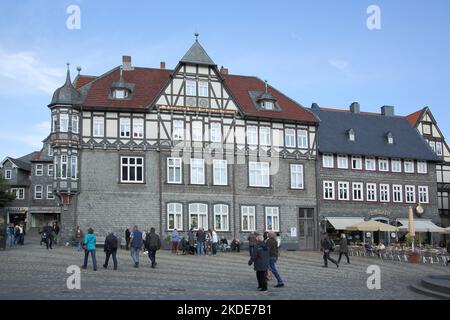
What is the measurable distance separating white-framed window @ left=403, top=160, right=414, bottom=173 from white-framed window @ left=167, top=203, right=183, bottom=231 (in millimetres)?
19396

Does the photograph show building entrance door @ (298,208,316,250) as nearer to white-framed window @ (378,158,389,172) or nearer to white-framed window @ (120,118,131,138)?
white-framed window @ (378,158,389,172)

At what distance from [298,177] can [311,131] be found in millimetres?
3593

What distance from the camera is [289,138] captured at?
4225cm

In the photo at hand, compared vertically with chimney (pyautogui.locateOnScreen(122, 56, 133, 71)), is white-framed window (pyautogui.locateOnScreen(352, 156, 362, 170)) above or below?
below

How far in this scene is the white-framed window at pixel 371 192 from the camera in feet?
150

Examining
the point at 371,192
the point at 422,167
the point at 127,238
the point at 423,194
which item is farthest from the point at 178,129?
the point at 423,194

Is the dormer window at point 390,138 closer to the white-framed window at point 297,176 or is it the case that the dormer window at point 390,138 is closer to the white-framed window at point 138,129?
the white-framed window at point 297,176

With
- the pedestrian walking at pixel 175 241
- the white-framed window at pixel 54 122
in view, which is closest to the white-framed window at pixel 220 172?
the pedestrian walking at pixel 175 241

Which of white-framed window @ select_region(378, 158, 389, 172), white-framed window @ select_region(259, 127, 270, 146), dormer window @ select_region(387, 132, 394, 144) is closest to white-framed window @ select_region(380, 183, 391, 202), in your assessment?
white-framed window @ select_region(378, 158, 389, 172)

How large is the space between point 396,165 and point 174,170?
61.4 ft

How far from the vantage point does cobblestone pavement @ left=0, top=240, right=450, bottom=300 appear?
15.7 meters

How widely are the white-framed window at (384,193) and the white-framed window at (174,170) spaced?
54.5ft

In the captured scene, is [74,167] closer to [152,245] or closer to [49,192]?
[152,245]

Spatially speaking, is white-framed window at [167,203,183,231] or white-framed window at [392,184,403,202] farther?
white-framed window at [392,184,403,202]
